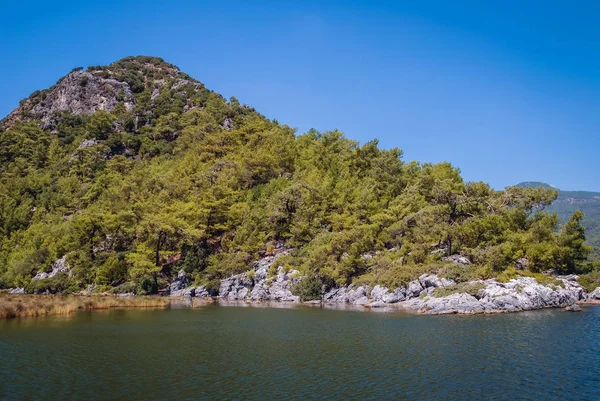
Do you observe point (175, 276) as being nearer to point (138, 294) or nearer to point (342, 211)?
point (138, 294)

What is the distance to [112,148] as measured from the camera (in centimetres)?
15100

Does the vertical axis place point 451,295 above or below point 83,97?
below

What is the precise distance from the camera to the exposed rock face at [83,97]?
607 feet

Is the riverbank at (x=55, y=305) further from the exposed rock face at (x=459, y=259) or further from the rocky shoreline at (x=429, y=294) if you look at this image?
the exposed rock face at (x=459, y=259)

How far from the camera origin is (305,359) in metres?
27.4

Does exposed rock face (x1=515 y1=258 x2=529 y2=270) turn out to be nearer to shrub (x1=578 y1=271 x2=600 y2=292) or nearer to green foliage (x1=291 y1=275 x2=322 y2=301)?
shrub (x1=578 y1=271 x2=600 y2=292)

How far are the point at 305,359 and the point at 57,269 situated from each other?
8569cm

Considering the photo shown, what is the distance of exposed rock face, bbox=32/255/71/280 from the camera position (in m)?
92.5

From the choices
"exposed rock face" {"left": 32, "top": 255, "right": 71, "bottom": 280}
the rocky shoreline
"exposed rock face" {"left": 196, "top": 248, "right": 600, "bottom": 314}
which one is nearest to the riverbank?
the rocky shoreline

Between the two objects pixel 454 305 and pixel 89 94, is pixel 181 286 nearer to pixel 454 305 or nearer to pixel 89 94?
pixel 454 305

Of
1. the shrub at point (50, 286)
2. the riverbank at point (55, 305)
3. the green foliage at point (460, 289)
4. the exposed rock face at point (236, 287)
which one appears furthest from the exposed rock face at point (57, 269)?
the green foliage at point (460, 289)

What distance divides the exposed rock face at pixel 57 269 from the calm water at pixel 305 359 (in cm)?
5646

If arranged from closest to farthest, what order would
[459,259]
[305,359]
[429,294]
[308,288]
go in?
[305,359]
[429,294]
[459,259]
[308,288]

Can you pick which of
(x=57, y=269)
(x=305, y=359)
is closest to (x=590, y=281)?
(x=305, y=359)
